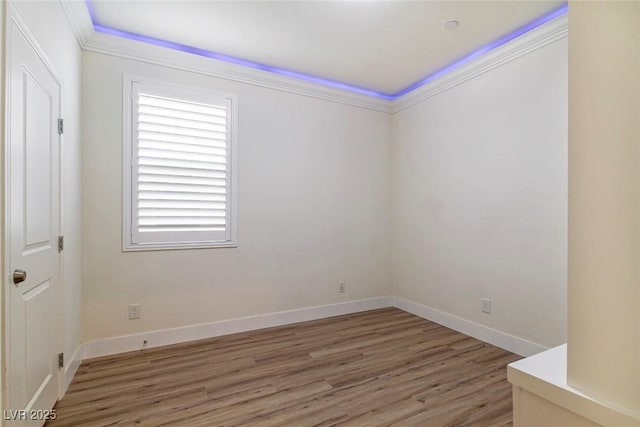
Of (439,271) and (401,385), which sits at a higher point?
(439,271)

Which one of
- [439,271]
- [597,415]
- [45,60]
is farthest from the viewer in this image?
[439,271]

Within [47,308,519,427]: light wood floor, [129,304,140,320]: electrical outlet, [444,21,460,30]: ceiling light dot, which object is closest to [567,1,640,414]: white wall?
[47,308,519,427]: light wood floor

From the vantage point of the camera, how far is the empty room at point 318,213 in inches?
30.7

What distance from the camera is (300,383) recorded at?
Answer: 7.54ft

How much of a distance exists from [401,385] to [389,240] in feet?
7.23

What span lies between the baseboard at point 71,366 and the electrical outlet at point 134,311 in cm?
41

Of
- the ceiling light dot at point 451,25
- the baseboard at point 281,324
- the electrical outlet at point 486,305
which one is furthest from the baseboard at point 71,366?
the ceiling light dot at point 451,25

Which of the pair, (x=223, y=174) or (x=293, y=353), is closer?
(x=293, y=353)

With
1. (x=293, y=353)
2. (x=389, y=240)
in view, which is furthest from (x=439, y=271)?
(x=293, y=353)

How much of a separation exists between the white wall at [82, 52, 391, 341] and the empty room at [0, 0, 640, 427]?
0.02 metres

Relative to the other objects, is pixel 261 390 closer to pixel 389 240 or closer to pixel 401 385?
pixel 401 385

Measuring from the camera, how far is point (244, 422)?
6.10 feet

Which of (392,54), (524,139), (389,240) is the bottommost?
(389,240)

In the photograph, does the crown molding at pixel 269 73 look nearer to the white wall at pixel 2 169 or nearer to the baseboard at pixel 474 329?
the white wall at pixel 2 169
